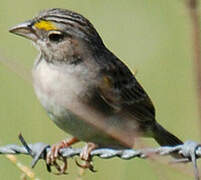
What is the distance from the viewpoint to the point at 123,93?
17.4 ft

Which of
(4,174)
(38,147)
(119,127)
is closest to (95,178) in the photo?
(4,174)

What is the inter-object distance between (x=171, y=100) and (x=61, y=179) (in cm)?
287

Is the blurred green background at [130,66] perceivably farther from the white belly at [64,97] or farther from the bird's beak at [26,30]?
the bird's beak at [26,30]

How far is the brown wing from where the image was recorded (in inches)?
199

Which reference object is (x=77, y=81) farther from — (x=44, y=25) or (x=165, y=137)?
(x=165, y=137)

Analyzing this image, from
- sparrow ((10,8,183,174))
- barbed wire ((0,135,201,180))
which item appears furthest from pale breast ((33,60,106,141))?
barbed wire ((0,135,201,180))

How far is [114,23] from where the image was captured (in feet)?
29.4

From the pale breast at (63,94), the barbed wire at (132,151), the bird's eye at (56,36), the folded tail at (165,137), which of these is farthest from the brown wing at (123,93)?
the barbed wire at (132,151)

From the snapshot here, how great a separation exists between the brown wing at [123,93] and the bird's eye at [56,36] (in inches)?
14.7

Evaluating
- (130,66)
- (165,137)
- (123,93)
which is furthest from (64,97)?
(130,66)

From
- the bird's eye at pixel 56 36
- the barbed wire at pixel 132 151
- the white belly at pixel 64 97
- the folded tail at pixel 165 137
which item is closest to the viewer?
the barbed wire at pixel 132 151

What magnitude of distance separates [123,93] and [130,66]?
2.30 metres

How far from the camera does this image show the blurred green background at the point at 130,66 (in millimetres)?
6801

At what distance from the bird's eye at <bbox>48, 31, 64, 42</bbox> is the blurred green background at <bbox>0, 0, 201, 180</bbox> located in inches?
50.9
